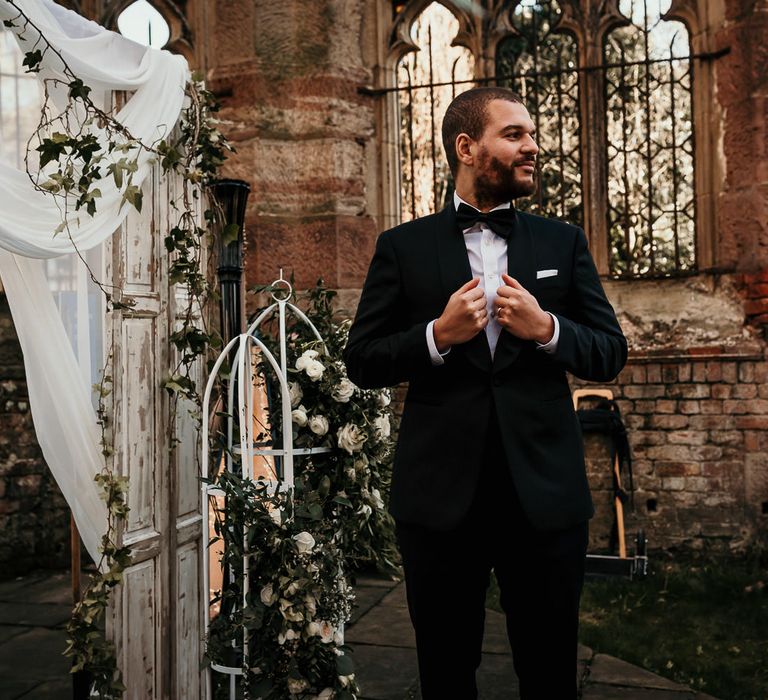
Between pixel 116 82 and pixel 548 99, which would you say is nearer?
pixel 116 82

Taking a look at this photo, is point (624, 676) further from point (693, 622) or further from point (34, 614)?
point (34, 614)

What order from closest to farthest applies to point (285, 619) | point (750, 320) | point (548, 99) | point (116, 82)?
point (285, 619) < point (116, 82) < point (750, 320) < point (548, 99)

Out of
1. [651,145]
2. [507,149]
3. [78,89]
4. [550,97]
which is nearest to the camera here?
[507,149]

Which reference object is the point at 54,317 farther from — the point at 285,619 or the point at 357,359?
the point at 357,359

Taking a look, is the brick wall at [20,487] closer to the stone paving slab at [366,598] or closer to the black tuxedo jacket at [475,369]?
the stone paving slab at [366,598]

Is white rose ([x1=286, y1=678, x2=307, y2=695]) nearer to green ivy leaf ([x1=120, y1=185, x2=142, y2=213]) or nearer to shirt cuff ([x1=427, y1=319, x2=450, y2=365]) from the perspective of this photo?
shirt cuff ([x1=427, y1=319, x2=450, y2=365])

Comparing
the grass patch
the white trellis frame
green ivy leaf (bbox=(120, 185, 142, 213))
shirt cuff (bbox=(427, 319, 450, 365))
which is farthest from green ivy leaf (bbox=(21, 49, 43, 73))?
the grass patch

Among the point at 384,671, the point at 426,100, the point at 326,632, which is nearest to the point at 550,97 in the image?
the point at 426,100

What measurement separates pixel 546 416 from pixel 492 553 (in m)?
0.34

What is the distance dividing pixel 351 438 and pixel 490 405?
141cm

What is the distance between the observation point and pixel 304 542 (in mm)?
2998

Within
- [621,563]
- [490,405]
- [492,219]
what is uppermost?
[492,219]

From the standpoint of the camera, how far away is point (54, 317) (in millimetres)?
3330

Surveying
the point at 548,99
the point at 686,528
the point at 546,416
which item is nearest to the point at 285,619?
the point at 546,416
